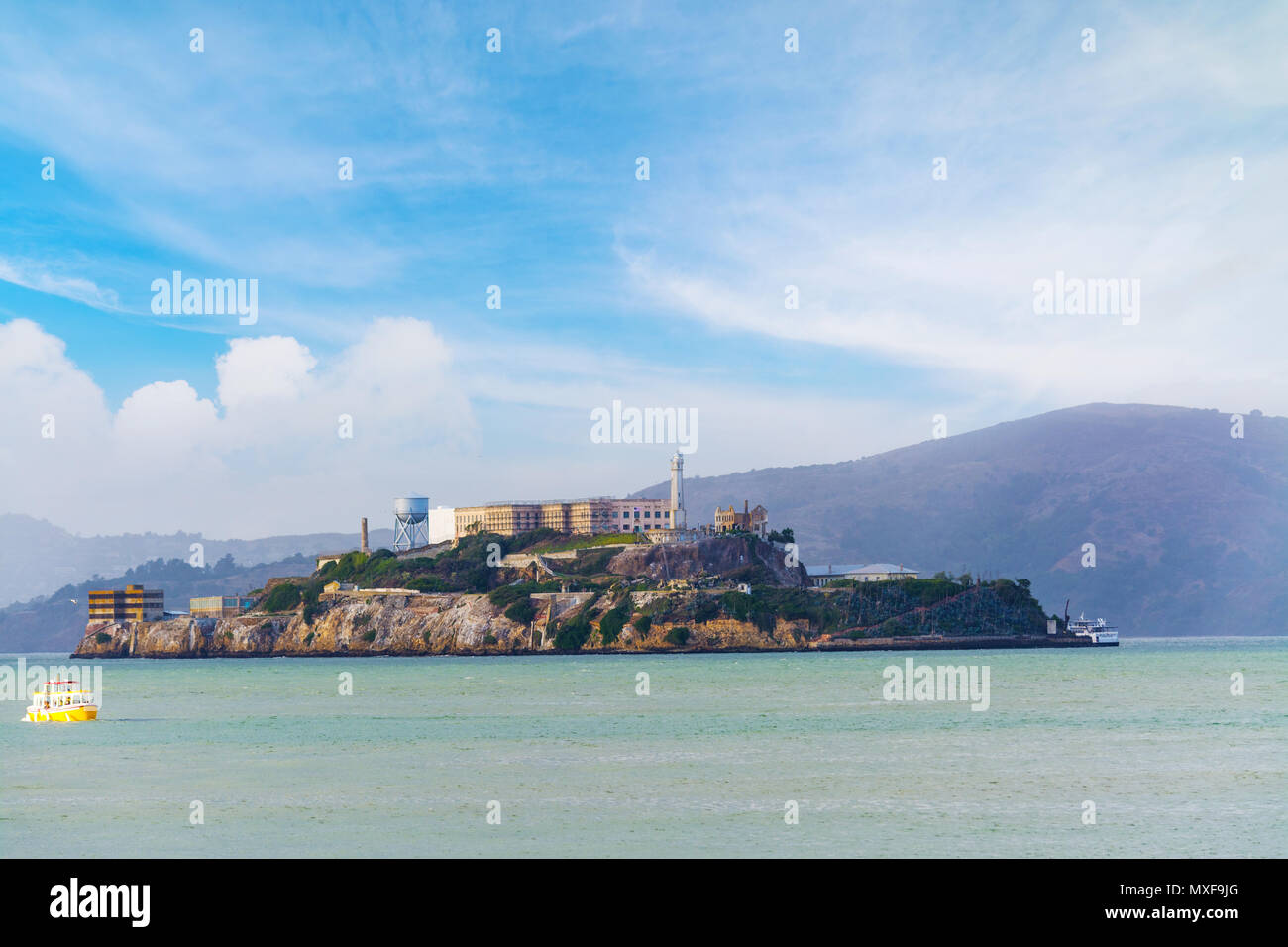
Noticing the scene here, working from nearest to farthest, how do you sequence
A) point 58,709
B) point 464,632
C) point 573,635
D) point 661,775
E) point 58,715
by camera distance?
point 661,775, point 58,715, point 58,709, point 573,635, point 464,632

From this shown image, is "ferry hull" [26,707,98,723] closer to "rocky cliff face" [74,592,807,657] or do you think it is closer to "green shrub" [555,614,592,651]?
"green shrub" [555,614,592,651]

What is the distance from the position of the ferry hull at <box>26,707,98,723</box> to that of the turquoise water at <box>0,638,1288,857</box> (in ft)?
5.05

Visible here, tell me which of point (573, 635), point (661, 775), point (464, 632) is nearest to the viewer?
point (661, 775)

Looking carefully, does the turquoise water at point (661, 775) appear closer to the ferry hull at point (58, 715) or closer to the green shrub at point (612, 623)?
the ferry hull at point (58, 715)

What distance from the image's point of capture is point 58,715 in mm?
76875

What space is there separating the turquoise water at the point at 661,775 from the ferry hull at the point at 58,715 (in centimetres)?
154

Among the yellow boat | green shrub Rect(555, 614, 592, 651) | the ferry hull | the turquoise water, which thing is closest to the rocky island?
green shrub Rect(555, 614, 592, 651)

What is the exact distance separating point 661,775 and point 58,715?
1866 inches

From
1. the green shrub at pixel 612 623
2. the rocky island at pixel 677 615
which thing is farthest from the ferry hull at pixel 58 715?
the green shrub at pixel 612 623

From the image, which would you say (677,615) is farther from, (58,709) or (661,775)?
(661,775)

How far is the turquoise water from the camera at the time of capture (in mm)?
33906

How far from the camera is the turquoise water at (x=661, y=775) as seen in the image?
33906 mm

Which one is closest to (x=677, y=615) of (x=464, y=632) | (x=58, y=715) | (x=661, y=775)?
(x=464, y=632)

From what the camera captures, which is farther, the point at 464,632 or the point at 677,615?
the point at 464,632
